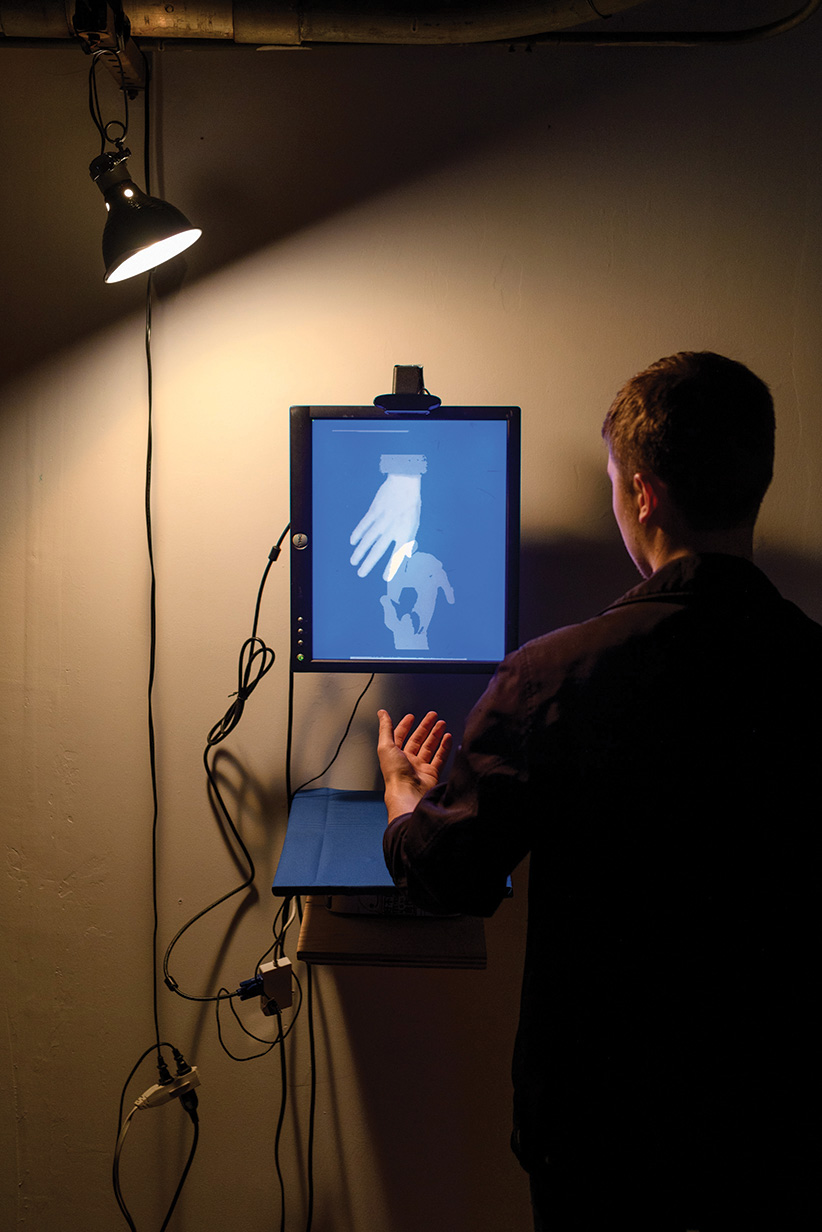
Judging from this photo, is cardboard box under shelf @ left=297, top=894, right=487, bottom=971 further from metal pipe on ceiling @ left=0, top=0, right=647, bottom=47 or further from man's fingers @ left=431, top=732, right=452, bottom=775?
metal pipe on ceiling @ left=0, top=0, right=647, bottom=47

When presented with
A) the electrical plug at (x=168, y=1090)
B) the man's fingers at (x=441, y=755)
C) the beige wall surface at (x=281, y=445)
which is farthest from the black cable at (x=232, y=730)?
the man's fingers at (x=441, y=755)

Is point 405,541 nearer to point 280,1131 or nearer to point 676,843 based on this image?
point 676,843

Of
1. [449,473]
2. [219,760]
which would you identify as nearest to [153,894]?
[219,760]

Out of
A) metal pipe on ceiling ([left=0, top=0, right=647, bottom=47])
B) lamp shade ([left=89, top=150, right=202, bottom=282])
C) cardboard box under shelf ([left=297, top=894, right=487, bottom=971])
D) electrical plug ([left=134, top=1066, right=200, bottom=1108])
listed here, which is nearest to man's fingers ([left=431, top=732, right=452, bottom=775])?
cardboard box under shelf ([left=297, top=894, right=487, bottom=971])

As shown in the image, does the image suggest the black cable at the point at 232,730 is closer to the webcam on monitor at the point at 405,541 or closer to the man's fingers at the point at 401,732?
the webcam on monitor at the point at 405,541

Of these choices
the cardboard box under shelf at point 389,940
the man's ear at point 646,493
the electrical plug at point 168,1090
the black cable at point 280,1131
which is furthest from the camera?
the black cable at point 280,1131

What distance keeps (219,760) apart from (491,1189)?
→ 1105 mm

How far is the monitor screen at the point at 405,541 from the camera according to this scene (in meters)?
1.29

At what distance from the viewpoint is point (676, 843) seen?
2.72 feet

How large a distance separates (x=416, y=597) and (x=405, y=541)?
0.10 m

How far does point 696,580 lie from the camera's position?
2.82 feet

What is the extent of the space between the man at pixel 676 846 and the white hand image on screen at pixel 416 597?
0.42 meters

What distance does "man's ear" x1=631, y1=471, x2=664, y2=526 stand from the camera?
3.07 ft

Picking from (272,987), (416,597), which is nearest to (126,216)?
(416,597)
